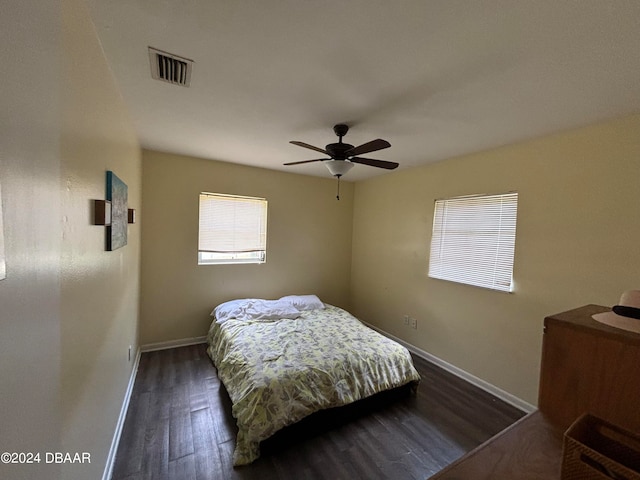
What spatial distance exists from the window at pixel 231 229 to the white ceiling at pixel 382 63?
1337 millimetres

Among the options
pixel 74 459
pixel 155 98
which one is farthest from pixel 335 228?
pixel 74 459

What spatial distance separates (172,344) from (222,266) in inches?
44.7

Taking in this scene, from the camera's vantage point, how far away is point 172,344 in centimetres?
325

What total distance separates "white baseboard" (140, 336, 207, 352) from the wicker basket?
3.64m

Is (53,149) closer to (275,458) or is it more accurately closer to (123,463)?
(123,463)

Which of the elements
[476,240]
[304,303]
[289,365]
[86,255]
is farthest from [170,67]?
[476,240]

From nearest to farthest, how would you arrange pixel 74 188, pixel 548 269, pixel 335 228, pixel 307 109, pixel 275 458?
pixel 74 188 < pixel 275 458 < pixel 307 109 < pixel 548 269 < pixel 335 228

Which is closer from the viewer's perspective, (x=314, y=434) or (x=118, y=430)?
(x=118, y=430)

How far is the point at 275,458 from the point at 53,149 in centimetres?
206

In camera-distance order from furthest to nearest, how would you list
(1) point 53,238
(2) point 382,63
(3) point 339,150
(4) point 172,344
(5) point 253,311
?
(4) point 172,344 < (5) point 253,311 < (3) point 339,150 < (2) point 382,63 < (1) point 53,238

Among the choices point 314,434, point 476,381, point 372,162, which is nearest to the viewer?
point 314,434

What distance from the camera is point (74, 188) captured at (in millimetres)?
962

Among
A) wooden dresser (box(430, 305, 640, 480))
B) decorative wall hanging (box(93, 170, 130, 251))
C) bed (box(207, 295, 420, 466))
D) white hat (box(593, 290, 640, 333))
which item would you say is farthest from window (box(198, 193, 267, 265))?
white hat (box(593, 290, 640, 333))

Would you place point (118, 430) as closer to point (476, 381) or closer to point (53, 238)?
point (53, 238)
